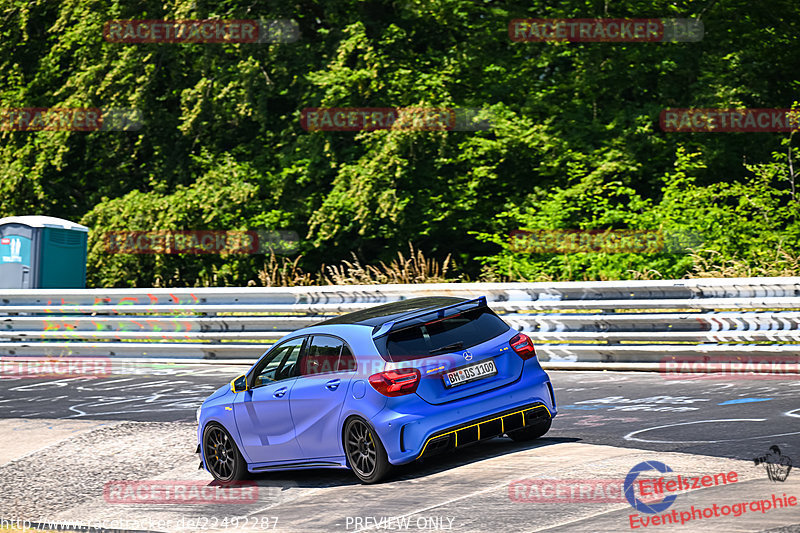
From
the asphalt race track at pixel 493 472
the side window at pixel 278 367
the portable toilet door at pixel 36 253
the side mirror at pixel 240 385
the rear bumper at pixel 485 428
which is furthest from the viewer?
the portable toilet door at pixel 36 253

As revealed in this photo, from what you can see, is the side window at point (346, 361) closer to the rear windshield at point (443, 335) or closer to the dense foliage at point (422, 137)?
the rear windshield at point (443, 335)

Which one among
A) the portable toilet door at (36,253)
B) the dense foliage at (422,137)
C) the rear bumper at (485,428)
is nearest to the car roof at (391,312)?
the rear bumper at (485,428)

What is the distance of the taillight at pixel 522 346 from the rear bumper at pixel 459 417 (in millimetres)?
65

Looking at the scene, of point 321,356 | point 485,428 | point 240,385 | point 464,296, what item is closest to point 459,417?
point 485,428

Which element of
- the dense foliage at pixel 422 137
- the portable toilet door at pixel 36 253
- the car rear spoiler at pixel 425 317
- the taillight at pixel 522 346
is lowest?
the taillight at pixel 522 346

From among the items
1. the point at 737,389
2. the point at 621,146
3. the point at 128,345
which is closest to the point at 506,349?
the point at 737,389

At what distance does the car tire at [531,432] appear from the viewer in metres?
8.92

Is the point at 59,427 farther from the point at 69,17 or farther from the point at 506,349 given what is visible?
the point at 69,17

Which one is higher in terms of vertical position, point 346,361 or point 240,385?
point 346,361

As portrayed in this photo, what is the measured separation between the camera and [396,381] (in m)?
7.97

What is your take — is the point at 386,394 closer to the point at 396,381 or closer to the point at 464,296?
the point at 396,381

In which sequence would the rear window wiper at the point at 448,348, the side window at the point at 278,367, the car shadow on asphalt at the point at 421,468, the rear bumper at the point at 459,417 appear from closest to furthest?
1. the rear bumper at the point at 459,417
2. the rear window wiper at the point at 448,348
3. the car shadow on asphalt at the point at 421,468
4. the side window at the point at 278,367

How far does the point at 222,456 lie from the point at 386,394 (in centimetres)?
206

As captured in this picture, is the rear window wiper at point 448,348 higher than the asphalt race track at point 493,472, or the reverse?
the rear window wiper at point 448,348
